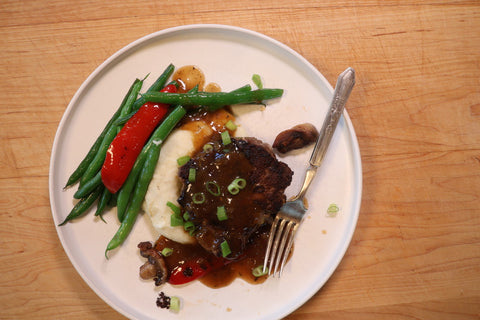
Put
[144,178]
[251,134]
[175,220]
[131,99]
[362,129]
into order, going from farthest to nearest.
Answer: [362,129] → [251,134] → [131,99] → [144,178] → [175,220]

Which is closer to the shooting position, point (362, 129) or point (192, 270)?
point (192, 270)

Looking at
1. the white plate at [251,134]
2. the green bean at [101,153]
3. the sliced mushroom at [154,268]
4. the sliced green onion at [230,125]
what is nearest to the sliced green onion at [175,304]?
the white plate at [251,134]

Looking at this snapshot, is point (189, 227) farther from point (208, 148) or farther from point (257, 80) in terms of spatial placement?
point (257, 80)

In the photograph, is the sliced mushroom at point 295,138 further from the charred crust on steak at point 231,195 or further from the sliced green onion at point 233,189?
the sliced green onion at point 233,189

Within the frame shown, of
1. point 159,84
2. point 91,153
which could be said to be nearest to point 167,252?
point 91,153

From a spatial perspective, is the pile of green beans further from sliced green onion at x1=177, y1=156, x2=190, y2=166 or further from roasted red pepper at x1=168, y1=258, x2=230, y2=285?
roasted red pepper at x1=168, y1=258, x2=230, y2=285

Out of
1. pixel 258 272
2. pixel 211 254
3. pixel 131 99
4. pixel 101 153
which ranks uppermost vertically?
pixel 131 99
